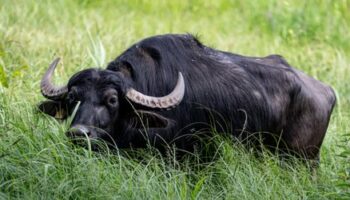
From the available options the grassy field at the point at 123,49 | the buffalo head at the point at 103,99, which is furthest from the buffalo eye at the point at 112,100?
the grassy field at the point at 123,49

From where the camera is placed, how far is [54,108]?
7.21 meters

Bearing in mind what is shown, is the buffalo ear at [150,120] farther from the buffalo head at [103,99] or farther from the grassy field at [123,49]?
the grassy field at [123,49]

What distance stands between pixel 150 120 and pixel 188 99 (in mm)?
414

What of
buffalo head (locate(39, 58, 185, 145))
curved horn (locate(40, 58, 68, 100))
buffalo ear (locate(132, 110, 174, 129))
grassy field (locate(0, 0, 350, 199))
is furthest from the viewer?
curved horn (locate(40, 58, 68, 100))

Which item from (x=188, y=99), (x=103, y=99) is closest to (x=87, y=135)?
(x=103, y=99)

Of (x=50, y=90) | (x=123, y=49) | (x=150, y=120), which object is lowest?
(x=123, y=49)

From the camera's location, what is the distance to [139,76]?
7.16m

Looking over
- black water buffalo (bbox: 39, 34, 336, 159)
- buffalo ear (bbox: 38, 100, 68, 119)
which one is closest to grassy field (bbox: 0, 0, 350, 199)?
buffalo ear (bbox: 38, 100, 68, 119)

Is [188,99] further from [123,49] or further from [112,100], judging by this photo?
[123,49]

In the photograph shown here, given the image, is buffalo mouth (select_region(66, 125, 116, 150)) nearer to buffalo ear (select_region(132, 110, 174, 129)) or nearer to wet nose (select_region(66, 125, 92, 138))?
wet nose (select_region(66, 125, 92, 138))

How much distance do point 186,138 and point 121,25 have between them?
4708 mm

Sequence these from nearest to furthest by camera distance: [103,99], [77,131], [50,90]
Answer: [77,131]
[103,99]
[50,90]

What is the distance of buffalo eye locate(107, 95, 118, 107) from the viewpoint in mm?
6814

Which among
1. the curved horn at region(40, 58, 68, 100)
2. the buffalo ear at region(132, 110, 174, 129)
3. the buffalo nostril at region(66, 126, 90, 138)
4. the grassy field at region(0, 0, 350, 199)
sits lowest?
the grassy field at region(0, 0, 350, 199)
